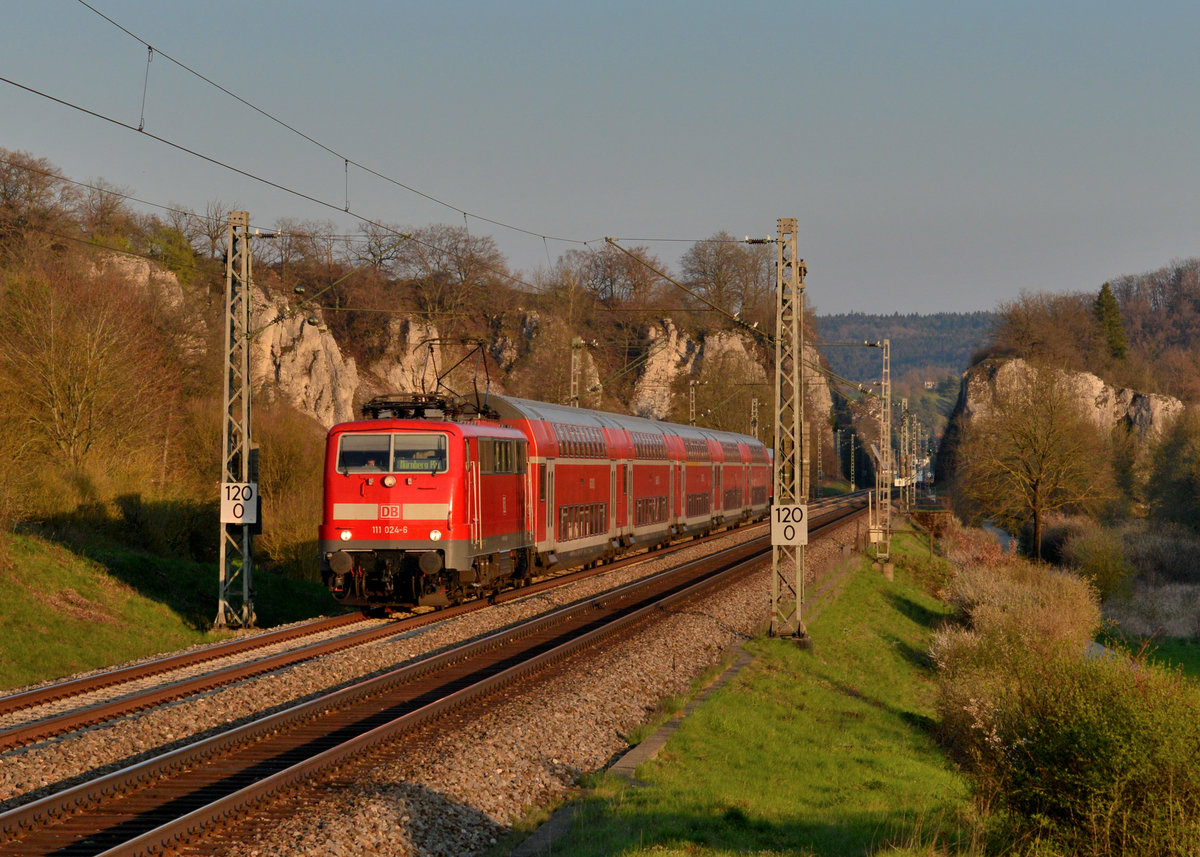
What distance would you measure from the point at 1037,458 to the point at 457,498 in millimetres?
42440

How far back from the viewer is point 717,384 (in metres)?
72.8

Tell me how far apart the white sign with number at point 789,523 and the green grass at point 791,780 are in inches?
73.5

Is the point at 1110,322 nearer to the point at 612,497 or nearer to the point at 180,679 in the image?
the point at 612,497

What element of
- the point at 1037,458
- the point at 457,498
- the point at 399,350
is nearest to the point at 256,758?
the point at 457,498

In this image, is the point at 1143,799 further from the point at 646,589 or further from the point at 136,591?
the point at 136,591

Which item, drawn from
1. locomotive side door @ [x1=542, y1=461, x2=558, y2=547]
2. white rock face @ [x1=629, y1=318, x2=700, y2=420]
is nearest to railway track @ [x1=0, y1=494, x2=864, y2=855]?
locomotive side door @ [x1=542, y1=461, x2=558, y2=547]

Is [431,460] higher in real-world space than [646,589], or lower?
higher

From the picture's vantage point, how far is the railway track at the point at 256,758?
8.06m

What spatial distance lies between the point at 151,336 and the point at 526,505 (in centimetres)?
2163

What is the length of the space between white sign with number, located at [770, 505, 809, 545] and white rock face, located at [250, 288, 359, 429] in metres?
59.1

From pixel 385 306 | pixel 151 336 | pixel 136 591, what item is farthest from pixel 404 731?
pixel 385 306

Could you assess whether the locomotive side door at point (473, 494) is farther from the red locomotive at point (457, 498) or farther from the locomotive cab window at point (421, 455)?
the locomotive cab window at point (421, 455)

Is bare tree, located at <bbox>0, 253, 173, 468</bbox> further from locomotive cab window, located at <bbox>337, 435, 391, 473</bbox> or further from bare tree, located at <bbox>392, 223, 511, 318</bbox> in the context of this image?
bare tree, located at <bbox>392, 223, 511, 318</bbox>

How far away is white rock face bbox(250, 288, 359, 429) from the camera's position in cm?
7550
